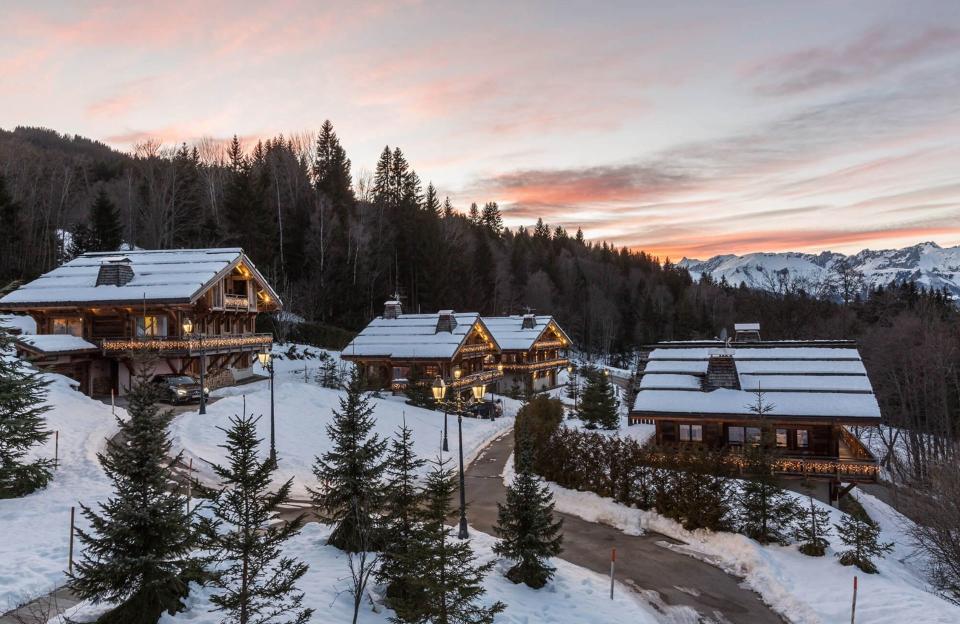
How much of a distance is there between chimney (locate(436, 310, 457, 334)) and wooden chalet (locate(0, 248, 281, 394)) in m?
16.6

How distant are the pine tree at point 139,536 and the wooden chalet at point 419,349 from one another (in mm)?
35430

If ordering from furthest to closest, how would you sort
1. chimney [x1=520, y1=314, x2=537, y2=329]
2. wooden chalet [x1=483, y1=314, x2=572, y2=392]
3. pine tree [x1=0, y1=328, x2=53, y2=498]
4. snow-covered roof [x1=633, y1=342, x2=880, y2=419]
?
chimney [x1=520, y1=314, x2=537, y2=329]
wooden chalet [x1=483, y1=314, x2=572, y2=392]
snow-covered roof [x1=633, y1=342, x2=880, y2=419]
pine tree [x1=0, y1=328, x2=53, y2=498]

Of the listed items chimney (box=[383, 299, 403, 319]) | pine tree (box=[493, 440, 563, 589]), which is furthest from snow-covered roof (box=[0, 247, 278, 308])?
pine tree (box=[493, 440, 563, 589])

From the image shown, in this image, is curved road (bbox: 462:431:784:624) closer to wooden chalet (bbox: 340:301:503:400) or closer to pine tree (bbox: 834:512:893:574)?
pine tree (bbox: 834:512:893:574)

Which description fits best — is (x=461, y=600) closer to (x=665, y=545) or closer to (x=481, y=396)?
(x=665, y=545)

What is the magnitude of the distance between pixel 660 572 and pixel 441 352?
30.5 m

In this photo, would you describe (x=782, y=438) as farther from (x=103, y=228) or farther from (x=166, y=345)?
(x=103, y=228)

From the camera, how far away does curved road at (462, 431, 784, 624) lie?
1566 centimetres

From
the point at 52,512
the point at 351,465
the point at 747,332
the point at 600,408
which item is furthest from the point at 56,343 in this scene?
the point at 747,332

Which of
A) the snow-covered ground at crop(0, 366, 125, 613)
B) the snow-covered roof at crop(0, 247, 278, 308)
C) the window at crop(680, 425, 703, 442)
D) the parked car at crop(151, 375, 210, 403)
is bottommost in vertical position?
the window at crop(680, 425, 703, 442)

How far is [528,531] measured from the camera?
15695 millimetres

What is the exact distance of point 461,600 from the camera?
34.7ft

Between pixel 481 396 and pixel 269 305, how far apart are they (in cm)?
2167

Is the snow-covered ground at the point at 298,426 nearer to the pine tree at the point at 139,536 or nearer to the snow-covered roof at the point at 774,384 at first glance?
the pine tree at the point at 139,536
